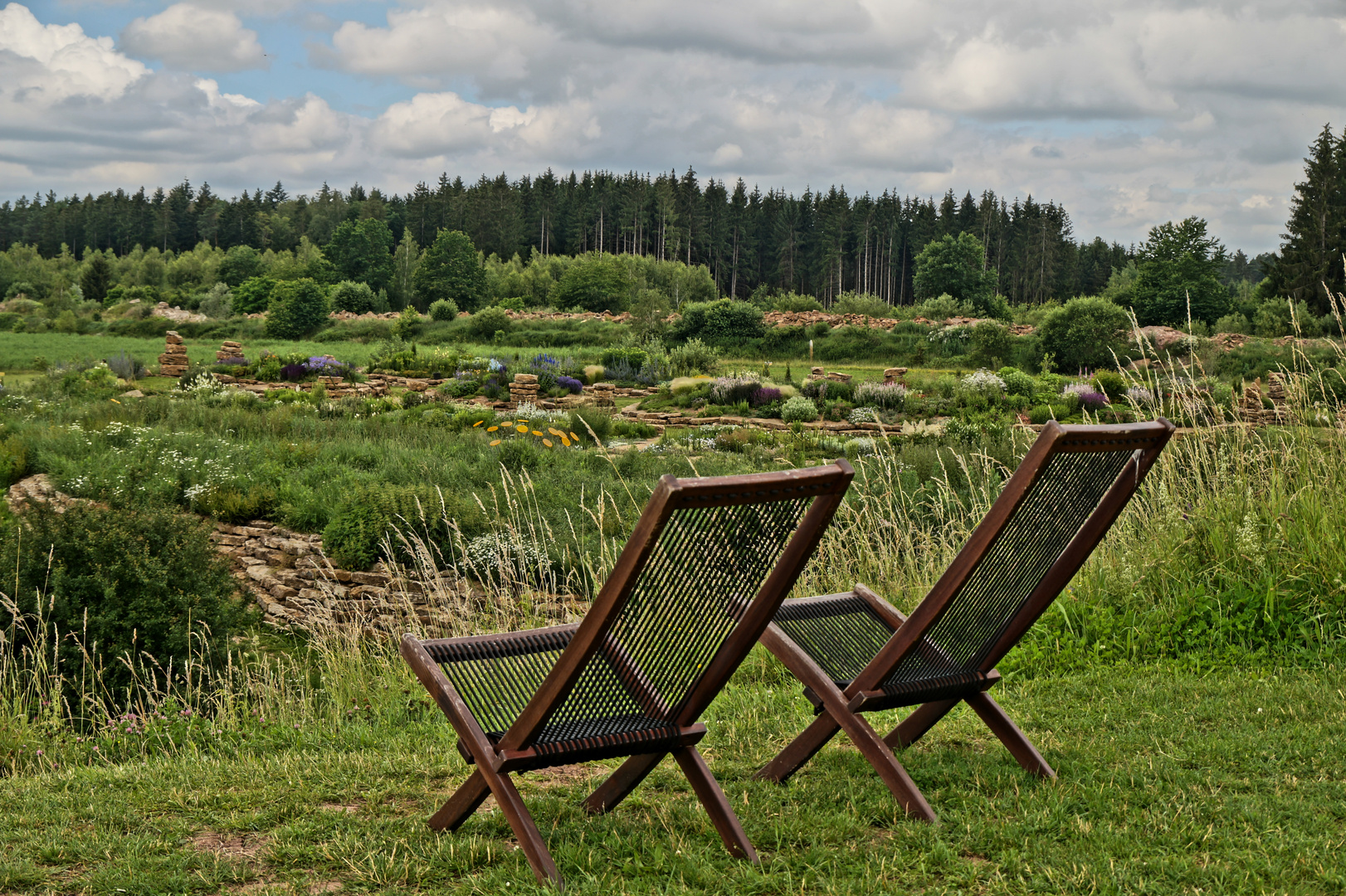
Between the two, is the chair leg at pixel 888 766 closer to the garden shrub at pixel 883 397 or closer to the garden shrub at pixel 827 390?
the garden shrub at pixel 883 397

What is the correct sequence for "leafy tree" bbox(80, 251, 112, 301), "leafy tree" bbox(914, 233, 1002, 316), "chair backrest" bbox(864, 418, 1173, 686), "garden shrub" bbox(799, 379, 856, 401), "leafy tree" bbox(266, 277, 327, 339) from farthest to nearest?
"leafy tree" bbox(80, 251, 112, 301), "leafy tree" bbox(914, 233, 1002, 316), "leafy tree" bbox(266, 277, 327, 339), "garden shrub" bbox(799, 379, 856, 401), "chair backrest" bbox(864, 418, 1173, 686)

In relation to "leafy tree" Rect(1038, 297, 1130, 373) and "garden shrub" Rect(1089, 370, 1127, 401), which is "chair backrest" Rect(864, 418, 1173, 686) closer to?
"garden shrub" Rect(1089, 370, 1127, 401)

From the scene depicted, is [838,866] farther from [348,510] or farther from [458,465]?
[458,465]

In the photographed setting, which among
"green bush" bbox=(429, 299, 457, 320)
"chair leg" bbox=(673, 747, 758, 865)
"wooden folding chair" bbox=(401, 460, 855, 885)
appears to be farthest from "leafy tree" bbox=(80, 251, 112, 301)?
"chair leg" bbox=(673, 747, 758, 865)

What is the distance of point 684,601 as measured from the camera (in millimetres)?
2281

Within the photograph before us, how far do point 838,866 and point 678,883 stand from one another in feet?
1.33

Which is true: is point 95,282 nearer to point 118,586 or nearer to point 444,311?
point 444,311

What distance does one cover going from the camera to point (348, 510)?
8695 mm

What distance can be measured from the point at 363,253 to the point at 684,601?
215 feet

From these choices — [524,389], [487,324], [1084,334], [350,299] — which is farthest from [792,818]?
[350,299]

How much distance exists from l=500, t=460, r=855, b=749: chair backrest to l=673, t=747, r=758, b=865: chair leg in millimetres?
109

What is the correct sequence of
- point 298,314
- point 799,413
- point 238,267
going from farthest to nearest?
point 238,267
point 298,314
point 799,413

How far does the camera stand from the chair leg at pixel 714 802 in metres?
2.47

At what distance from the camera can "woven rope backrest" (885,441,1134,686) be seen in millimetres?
2602
